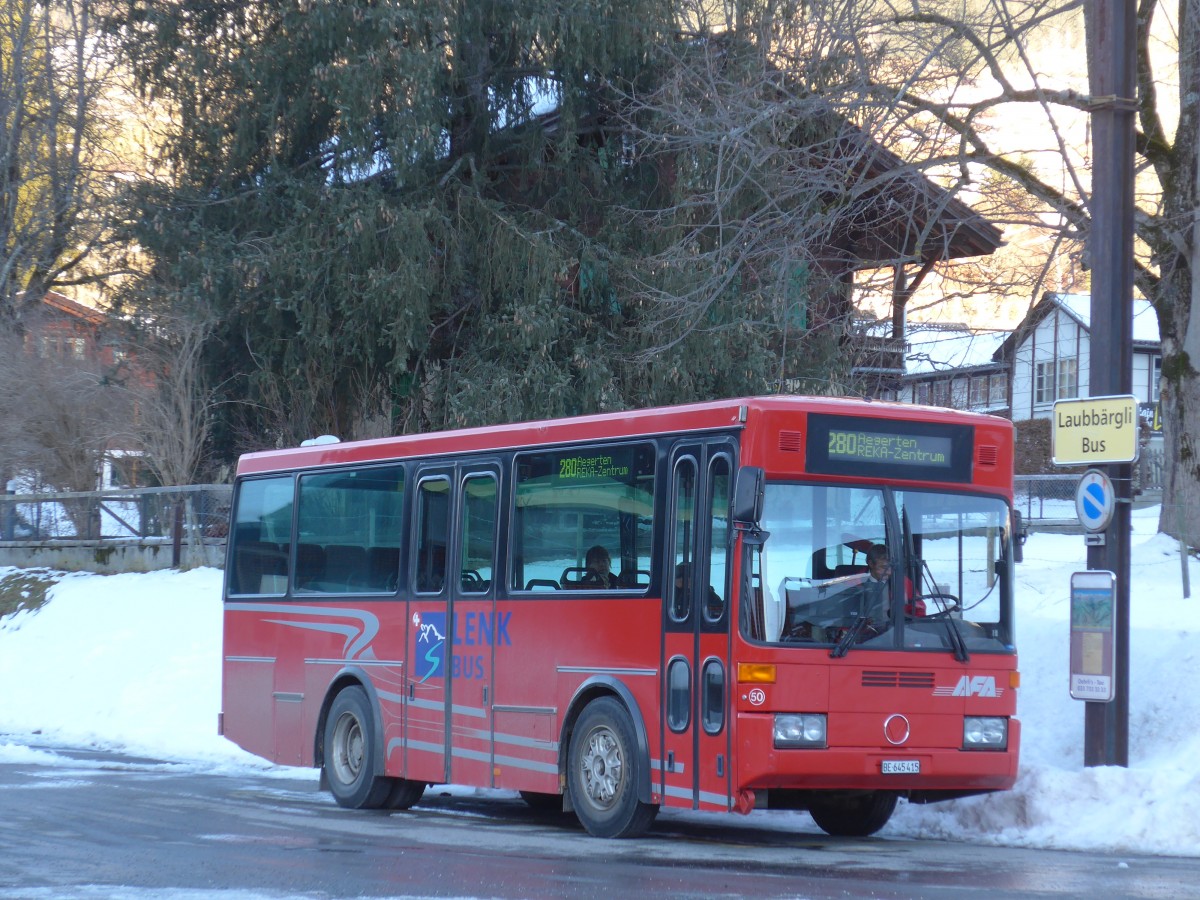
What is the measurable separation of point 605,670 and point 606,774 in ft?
2.37

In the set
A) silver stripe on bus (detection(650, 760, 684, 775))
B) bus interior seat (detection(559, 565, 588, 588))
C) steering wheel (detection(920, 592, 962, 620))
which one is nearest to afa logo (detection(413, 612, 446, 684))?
bus interior seat (detection(559, 565, 588, 588))

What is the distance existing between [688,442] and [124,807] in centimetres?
571

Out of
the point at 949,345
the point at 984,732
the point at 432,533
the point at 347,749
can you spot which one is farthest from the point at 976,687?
the point at 949,345

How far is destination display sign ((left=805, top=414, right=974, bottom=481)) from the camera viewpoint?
10.1m

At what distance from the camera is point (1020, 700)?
1336 centimetres

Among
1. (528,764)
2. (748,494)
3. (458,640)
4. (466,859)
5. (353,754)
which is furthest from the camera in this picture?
(353,754)

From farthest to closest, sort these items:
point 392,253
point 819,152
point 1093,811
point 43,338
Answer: point 43,338, point 392,253, point 819,152, point 1093,811

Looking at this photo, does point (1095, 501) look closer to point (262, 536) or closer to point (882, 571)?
point (882, 571)

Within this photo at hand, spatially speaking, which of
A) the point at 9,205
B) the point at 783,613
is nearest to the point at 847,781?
the point at 783,613

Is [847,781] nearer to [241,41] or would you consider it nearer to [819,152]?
[819,152]

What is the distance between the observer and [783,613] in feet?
32.4

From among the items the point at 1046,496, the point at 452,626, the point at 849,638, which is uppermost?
the point at 1046,496

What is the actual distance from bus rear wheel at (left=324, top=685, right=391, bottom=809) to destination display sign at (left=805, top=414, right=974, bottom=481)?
5.33m

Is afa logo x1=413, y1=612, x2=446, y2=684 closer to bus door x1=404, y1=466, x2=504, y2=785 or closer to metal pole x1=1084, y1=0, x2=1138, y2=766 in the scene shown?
bus door x1=404, y1=466, x2=504, y2=785
